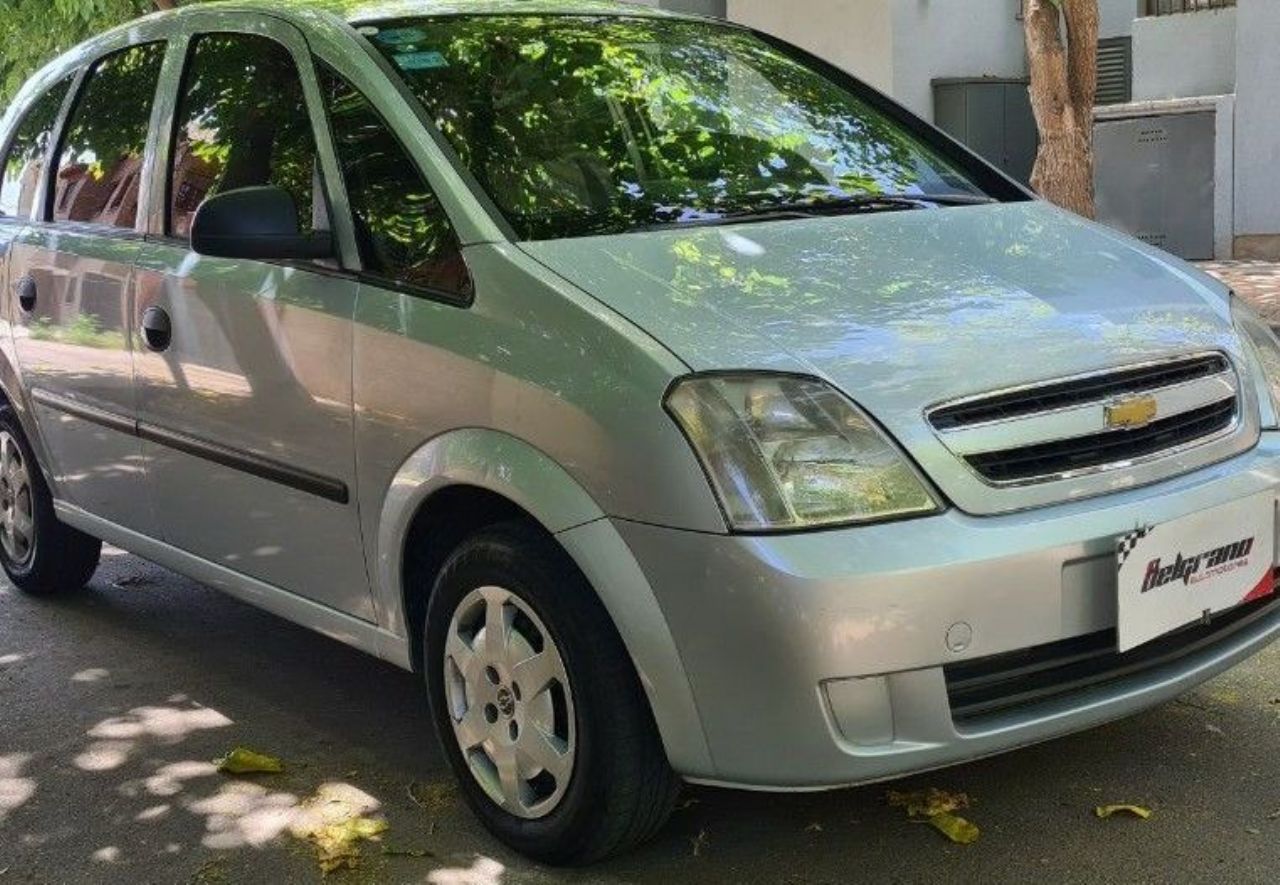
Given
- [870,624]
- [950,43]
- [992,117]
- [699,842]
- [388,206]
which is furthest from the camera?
[992,117]

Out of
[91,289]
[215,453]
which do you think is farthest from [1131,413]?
[91,289]

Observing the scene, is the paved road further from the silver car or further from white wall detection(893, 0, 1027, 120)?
white wall detection(893, 0, 1027, 120)

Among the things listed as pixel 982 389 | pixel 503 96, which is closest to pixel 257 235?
pixel 503 96

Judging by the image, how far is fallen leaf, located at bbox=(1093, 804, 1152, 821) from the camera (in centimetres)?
362

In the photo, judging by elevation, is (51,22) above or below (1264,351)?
above

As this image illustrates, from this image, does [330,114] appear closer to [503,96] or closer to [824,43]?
[503,96]

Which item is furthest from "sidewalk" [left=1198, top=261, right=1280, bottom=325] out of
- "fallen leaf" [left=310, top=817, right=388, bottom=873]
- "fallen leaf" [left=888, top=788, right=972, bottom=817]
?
"fallen leaf" [left=310, top=817, right=388, bottom=873]

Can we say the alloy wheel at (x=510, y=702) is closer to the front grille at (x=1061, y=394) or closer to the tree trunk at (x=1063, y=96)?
the front grille at (x=1061, y=394)

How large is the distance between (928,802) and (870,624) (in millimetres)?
906

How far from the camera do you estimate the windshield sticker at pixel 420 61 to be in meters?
4.05

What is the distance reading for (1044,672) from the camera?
3219 millimetres

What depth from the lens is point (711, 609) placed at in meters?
3.02

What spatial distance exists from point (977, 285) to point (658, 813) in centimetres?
122

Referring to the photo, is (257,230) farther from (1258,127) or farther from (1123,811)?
(1258,127)
